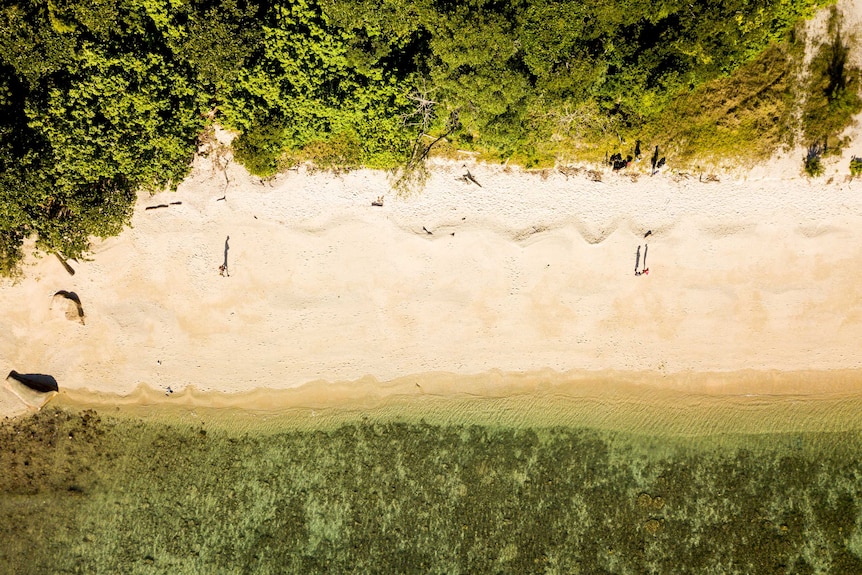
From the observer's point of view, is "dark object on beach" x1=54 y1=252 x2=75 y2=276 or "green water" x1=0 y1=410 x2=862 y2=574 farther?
"green water" x1=0 y1=410 x2=862 y2=574

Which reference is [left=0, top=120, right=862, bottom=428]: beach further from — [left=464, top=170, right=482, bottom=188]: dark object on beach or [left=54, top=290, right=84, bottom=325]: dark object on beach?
[left=54, top=290, right=84, bottom=325]: dark object on beach

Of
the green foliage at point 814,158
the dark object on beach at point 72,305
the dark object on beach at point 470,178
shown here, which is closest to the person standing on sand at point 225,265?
the dark object on beach at point 72,305

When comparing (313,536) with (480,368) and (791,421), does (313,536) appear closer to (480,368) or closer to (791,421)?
(480,368)

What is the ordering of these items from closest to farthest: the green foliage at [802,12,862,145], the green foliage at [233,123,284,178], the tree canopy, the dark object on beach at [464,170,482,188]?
1. the tree canopy
2. the green foliage at [233,123,284,178]
3. the green foliage at [802,12,862,145]
4. the dark object on beach at [464,170,482,188]

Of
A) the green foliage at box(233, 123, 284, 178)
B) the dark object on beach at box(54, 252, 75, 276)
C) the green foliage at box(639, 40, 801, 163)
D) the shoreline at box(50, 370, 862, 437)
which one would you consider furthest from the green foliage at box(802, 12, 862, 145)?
the dark object on beach at box(54, 252, 75, 276)

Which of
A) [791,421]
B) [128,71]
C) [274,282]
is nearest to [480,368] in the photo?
[274,282]

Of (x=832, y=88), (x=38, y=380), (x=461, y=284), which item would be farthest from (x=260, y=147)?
(x=832, y=88)

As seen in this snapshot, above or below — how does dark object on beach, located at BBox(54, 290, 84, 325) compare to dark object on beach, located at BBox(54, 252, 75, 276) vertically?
below
